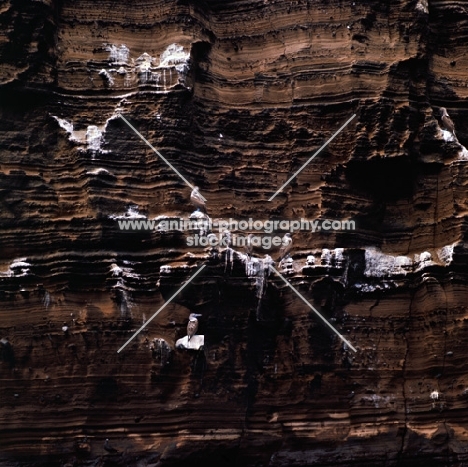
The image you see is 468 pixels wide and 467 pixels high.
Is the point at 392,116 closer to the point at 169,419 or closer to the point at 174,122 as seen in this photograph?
the point at 174,122

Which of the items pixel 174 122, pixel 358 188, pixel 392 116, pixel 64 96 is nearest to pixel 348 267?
pixel 358 188

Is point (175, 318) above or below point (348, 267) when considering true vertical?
below

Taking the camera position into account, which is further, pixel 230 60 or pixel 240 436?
pixel 230 60

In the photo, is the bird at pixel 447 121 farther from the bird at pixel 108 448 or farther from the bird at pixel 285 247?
the bird at pixel 108 448

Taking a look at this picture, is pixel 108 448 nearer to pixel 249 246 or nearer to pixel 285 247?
pixel 249 246

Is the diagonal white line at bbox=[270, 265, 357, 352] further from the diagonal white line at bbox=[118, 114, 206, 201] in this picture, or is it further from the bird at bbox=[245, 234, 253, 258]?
the diagonal white line at bbox=[118, 114, 206, 201]

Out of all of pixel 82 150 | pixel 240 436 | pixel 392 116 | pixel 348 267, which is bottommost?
pixel 240 436

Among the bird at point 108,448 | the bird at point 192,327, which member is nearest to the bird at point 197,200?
the bird at point 192,327

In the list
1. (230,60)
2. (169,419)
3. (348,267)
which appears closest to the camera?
(169,419)
